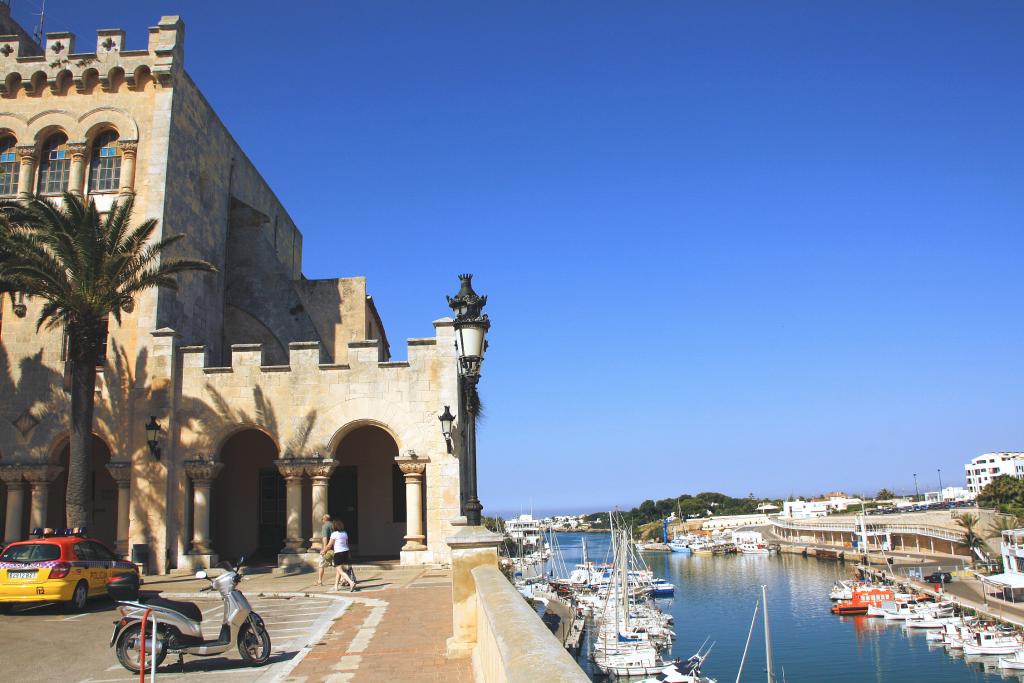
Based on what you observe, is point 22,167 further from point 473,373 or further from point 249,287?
point 473,373

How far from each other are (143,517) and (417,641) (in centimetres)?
1361

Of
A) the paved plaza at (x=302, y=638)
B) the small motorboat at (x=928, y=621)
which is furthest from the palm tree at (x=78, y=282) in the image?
the small motorboat at (x=928, y=621)

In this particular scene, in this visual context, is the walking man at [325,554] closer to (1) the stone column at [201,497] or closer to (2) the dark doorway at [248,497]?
(1) the stone column at [201,497]

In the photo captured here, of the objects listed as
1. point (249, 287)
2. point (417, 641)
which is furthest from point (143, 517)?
point (417, 641)

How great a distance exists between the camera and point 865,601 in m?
64.7

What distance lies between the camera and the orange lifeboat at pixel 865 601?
2522 inches

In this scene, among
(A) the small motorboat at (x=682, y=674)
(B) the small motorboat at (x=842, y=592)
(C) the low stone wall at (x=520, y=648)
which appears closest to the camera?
(C) the low stone wall at (x=520, y=648)

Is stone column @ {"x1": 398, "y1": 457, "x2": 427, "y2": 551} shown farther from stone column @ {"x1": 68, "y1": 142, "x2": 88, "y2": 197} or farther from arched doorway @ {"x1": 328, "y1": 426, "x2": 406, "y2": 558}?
stone column @ {"x1": 68, "y1": 142, "x2": 88, "y2": 197}

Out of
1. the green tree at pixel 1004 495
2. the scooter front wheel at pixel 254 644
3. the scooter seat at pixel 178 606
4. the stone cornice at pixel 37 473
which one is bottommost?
the green tree at pixel 1004 495

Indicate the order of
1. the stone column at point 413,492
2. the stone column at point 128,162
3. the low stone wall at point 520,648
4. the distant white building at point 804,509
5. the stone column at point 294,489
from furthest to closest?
the distant white building at point 804,509 → the stone column at point 128,162 → the stone column at point 294,489 → the stone column at point 413,492 → the low stone wall at point 520,648

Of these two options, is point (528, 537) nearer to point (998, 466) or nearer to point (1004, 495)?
point (1004, 495)

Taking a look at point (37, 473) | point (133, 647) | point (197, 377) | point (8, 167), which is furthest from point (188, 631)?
point (8, 167)

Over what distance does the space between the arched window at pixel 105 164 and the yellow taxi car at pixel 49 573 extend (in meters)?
13.2

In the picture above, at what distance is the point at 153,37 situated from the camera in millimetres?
23719
